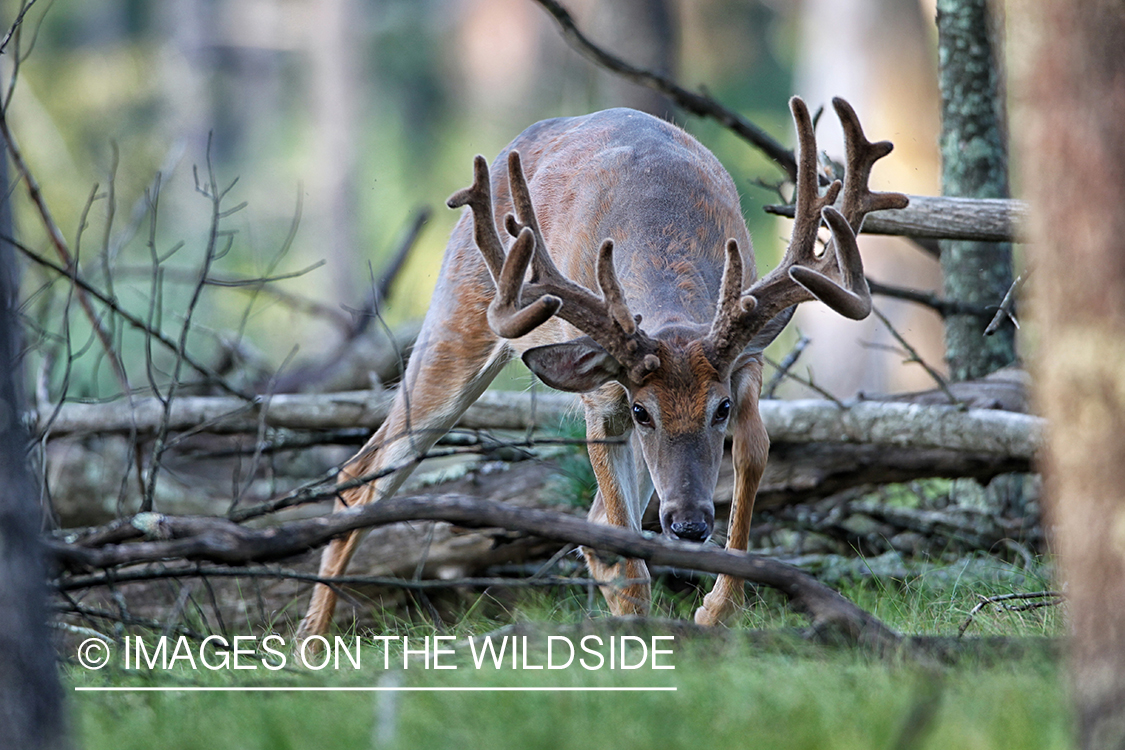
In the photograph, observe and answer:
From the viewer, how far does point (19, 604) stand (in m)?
2.24

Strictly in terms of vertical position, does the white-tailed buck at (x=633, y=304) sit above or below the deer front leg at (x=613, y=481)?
above

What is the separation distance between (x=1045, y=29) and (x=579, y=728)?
4.86ft

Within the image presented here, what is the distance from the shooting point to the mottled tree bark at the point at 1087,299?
6.61ft

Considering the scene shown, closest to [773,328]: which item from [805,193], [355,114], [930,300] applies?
[805,193]

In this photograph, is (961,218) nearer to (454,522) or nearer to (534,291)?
(534,291)

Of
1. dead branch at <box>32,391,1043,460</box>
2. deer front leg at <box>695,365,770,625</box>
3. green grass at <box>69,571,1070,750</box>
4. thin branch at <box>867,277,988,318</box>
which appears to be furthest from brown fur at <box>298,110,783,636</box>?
green grass at <box>69,571,1070,750</box>

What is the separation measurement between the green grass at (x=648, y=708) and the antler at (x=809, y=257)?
1.67 m

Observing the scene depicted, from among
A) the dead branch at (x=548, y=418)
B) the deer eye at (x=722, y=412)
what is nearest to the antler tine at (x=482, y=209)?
the dead branch at (x=548, y=418)

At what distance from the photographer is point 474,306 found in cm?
580

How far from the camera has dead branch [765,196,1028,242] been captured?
185 inches

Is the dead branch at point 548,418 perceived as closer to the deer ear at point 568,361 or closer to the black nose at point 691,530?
the deer ear at point 568,361

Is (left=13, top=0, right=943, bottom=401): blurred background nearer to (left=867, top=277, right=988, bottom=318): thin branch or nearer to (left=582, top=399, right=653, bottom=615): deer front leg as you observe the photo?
(left=867, top=277, right=988, bottom=318): thin branch
